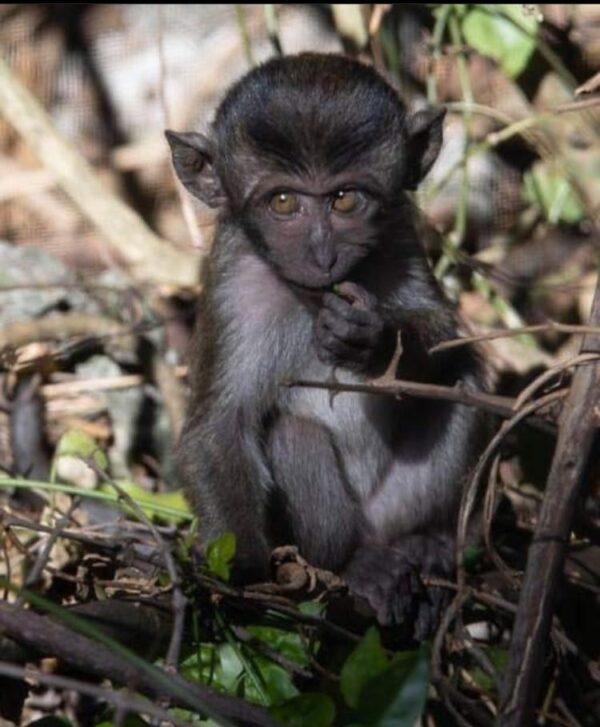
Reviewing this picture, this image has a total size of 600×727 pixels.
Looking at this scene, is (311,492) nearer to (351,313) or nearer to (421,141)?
(351,313)

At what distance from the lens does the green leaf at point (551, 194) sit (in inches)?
380

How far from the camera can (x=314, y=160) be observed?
20.0 feet

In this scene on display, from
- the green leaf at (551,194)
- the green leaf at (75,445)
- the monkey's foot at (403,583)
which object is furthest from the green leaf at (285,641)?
the green leaf at (551,194)

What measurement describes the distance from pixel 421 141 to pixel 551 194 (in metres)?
3.30

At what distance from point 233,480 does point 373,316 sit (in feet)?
3.57

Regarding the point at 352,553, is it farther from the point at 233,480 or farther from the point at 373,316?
the point at 373,316

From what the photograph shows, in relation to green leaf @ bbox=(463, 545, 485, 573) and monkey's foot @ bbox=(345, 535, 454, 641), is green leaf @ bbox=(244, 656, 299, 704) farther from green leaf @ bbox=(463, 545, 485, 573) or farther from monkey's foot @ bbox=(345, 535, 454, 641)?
green leaf @ bbox=(463, 545, 485, 573)

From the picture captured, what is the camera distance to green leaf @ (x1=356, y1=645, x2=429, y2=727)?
4.14 metres

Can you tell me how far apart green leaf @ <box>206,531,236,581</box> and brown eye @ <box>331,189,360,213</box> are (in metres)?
1.46

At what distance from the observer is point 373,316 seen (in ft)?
19.0

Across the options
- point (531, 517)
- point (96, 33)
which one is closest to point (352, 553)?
point (531, 517)

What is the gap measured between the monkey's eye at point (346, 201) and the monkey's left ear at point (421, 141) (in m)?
0.41

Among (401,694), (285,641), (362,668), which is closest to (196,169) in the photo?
(285,641)

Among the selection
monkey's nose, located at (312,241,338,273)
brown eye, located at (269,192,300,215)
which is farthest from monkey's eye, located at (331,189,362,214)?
monkey's nose, located at (312,241,338,273)
